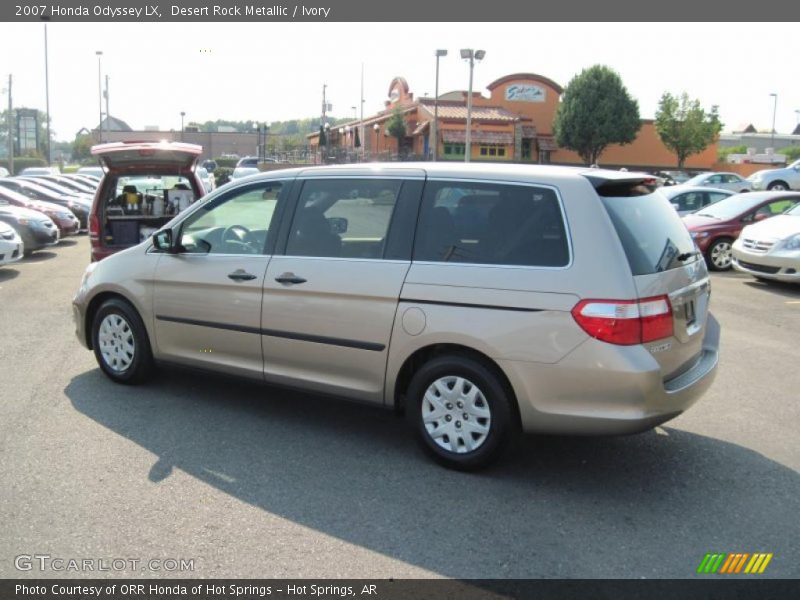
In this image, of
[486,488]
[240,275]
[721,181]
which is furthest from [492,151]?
[486,488]

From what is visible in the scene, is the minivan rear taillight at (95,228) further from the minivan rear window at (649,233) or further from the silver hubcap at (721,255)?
the silver hubcap at (721,255)

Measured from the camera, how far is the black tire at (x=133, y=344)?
6043 mm

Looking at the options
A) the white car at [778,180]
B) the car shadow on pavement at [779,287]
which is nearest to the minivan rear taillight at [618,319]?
the car shadow on pavement at [779,287]

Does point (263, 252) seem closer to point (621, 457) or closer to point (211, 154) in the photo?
point (621, 457)

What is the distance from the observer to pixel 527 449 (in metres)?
5.03

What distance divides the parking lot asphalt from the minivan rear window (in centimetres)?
131

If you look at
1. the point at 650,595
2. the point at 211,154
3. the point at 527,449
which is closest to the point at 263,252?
the point at 527,449

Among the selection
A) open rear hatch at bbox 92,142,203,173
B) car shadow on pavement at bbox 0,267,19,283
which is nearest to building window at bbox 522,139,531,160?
car shadow on pavement at bbox 0,267,19,283

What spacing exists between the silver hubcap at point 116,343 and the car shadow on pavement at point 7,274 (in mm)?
7344

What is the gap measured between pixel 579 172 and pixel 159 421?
133 inches

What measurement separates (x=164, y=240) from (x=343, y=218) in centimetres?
164

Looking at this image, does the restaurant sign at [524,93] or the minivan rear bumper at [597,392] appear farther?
the restaurant sign at [524,93]

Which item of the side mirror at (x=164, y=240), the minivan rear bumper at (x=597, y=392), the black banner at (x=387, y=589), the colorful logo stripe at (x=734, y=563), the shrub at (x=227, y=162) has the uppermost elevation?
the shrub at (x=227, y=162)

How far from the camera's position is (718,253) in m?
14.0
